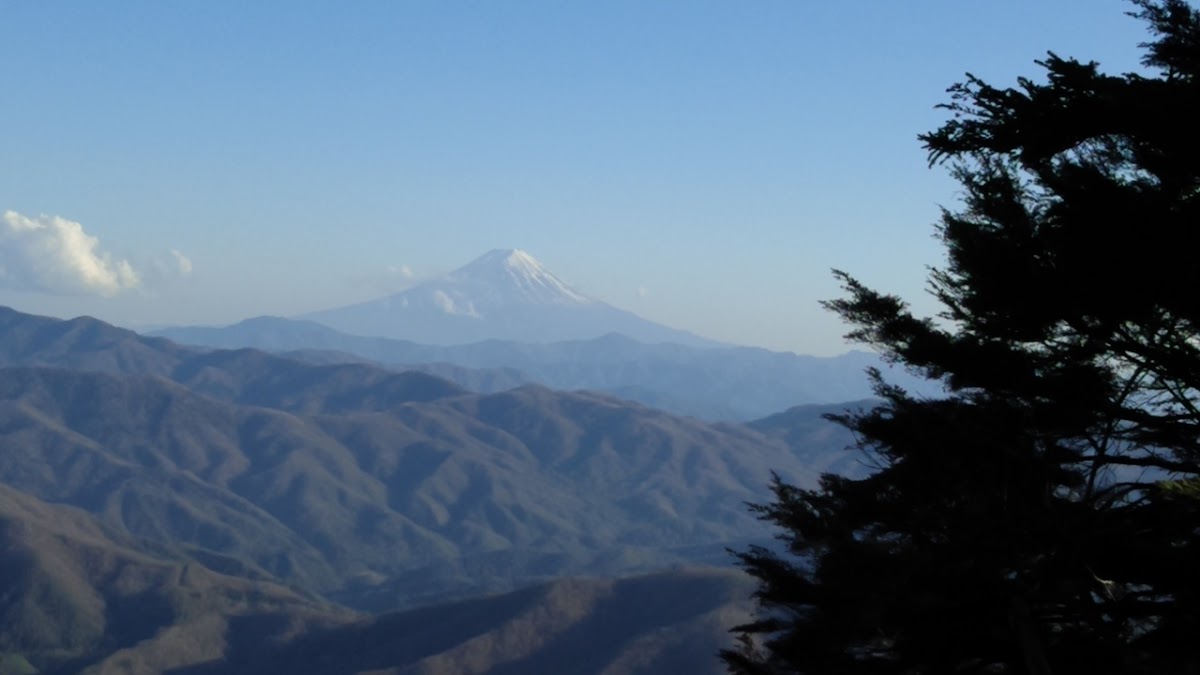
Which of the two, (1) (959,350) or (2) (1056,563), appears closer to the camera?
(2) (1056,563)

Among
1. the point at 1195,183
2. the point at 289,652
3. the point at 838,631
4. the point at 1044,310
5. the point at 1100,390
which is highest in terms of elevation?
the point at 1195,183

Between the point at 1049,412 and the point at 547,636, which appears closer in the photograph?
the point at 1049,412

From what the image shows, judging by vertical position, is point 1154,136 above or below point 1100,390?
above

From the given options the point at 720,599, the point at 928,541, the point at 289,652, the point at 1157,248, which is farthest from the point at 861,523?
the point at 289,652

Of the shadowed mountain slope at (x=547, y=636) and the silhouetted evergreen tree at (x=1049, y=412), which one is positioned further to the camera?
the shadowed mountain slope at (x=547, y=636)

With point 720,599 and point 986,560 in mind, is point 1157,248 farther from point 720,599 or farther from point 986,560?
point 720,599

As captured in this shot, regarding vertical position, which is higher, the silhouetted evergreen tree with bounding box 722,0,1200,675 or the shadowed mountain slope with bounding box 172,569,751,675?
the silhouetted evergreen tree with bounding box 722,0,1200,675

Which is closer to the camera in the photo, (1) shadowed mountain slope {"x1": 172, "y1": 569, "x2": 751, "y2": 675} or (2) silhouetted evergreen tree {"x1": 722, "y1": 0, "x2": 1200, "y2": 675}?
(2) silhouetted evergreen tree {"x1": 722, "y1": 0, "x2": 1200, "y2": 675}

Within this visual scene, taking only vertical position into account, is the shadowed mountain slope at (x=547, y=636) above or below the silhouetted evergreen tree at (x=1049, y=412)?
below
